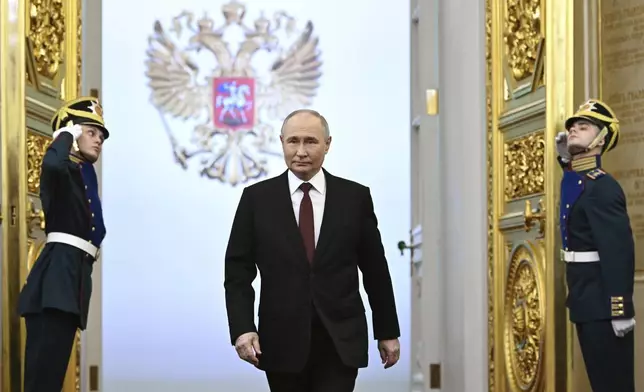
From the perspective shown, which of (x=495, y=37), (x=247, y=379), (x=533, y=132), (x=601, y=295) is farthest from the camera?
(x=247, y=379)

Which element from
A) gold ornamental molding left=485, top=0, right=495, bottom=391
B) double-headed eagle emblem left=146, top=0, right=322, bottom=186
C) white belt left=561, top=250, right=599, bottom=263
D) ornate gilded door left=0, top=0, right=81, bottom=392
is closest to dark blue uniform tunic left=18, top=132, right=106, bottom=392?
ornate gilded door left=0, top=0, right=81, bottom=392

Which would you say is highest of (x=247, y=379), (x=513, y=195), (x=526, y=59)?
(x=526, y=59)

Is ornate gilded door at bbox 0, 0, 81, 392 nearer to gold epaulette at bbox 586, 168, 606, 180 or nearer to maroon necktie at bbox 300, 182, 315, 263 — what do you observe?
maroon necktie at bbox 300, 182, 315, 263

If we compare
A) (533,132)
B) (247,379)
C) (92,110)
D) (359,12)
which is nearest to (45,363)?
(92,110)

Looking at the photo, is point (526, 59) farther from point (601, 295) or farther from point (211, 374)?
point (211, 374)

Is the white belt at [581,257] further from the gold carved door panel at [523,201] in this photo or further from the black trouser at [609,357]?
the gold carved door panel at [523,201]

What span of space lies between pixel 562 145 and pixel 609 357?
0.89 meters

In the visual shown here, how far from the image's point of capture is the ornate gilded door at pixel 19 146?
535 centimetres

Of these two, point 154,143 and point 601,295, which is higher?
point 154,143

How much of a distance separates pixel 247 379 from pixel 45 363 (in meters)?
5.51

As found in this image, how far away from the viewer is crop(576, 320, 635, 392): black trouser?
461 cm

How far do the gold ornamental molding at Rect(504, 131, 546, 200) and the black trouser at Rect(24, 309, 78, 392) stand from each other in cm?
214

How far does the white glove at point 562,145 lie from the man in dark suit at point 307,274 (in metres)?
1.09

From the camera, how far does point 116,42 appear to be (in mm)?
10430
